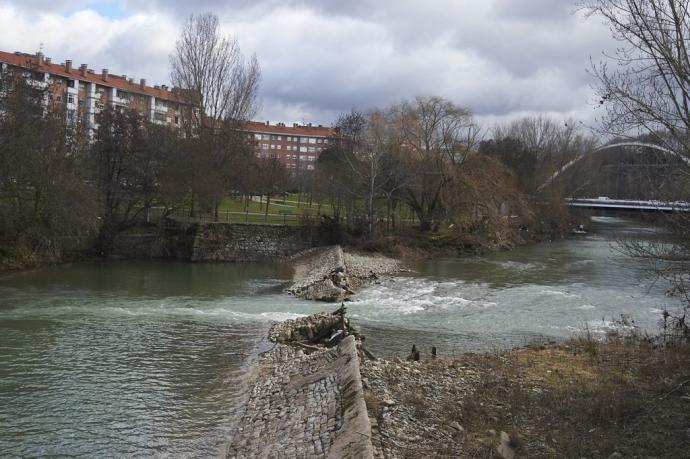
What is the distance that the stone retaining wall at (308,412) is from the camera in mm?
9562

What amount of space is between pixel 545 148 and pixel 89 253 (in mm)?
61684

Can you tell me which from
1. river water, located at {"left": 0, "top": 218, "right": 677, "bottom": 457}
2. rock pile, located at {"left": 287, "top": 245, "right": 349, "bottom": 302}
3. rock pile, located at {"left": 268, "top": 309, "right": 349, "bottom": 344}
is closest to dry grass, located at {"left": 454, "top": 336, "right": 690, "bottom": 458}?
river water, located at {"left": 0, "top": 218, "right": 677, "bottom": 457}

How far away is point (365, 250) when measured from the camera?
40594 mm

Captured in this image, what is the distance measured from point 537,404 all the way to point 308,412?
14.0ft

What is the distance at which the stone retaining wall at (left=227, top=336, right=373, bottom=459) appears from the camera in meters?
9.56

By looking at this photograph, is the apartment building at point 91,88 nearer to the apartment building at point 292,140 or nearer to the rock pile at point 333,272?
the apartment building at point 292,140

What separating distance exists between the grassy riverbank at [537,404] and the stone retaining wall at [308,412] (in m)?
0.38

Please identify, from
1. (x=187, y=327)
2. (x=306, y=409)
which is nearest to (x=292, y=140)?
(x=187, y=327)

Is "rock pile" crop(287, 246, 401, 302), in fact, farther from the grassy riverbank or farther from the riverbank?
the grassy riverbank

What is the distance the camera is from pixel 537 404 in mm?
10375

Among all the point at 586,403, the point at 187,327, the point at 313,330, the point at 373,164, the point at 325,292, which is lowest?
the point at 187,327

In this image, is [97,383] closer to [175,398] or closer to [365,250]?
[175,398]

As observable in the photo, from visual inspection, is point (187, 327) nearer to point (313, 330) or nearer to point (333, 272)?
point (313, 330)

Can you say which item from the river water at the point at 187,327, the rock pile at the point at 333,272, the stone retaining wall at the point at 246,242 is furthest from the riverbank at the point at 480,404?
the stone retaining wall at the point at 246,242
